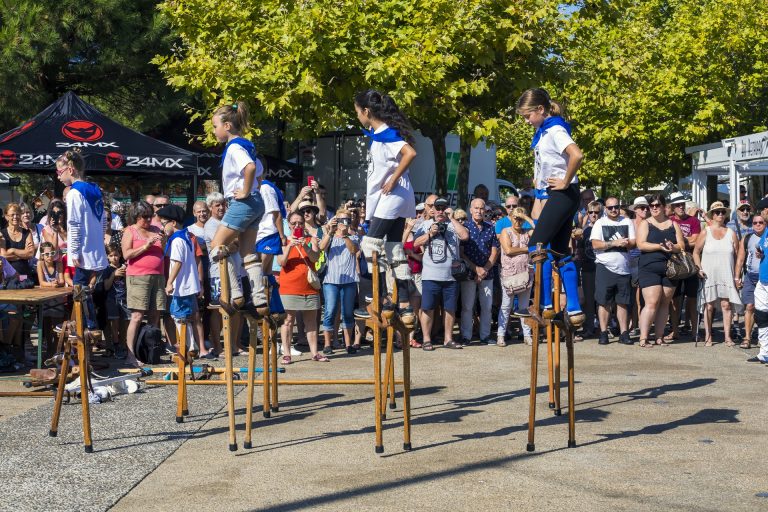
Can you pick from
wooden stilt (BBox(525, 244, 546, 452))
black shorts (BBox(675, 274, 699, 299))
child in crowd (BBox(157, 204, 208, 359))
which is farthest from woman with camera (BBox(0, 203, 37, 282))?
black shorts (BBox(675, 274, 699, 299))

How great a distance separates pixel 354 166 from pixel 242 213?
1394 centimetres

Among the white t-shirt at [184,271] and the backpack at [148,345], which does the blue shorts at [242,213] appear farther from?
the backpack at [148,345]

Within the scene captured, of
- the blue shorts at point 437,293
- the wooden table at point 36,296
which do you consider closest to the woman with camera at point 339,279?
the blue shorts at point 437,293

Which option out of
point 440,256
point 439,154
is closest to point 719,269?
point 440,256

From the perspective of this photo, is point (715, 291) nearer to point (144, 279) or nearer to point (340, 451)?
point (144, 279)

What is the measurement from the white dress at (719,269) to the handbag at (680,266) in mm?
240

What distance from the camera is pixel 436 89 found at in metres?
18.9

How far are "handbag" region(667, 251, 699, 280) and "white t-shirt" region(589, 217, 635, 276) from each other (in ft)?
1.93

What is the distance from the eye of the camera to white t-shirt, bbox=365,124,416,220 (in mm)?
8016

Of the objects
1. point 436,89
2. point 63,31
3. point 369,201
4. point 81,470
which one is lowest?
point 81,470

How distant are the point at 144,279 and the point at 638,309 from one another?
24.8ft

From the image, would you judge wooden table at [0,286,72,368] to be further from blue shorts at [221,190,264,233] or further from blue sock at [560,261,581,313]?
blue sock at [560,261,581,313]

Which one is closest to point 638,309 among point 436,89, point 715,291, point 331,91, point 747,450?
point 715,291

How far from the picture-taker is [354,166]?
72.5 ft
